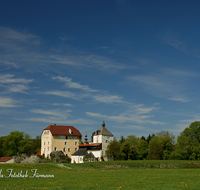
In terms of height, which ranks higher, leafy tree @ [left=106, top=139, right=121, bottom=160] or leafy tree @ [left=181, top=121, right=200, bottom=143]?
leafy tree @ [left=181, top=121, right=200, bottom=143]

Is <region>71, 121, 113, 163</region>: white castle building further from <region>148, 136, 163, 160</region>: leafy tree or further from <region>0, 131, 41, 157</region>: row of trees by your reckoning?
<region>0, 131, 41, 157</region>: row of trees

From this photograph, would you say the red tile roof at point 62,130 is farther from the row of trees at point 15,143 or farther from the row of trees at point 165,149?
the row of trees at point 165,149

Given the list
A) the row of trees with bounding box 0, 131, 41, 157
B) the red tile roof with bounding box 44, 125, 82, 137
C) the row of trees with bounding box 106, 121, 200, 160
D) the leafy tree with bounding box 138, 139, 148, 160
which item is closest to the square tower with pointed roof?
the red tile roof with bounding box 44, 125, 82, 137

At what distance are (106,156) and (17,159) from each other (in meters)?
30.6

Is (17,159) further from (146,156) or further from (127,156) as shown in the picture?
(146,156)

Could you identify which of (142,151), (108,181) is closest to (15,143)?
(142,151)

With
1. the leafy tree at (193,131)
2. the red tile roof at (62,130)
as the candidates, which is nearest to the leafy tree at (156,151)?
the leafy tree at (193,131)

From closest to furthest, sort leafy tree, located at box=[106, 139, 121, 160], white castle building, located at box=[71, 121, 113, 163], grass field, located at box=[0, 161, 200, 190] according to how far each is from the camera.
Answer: grass field, located at box=[0, 161, 200, 190] < white castle building, located at box=[71, 121, 113, 163] < leafy tree, located at box=[106, 139, 121, 160]

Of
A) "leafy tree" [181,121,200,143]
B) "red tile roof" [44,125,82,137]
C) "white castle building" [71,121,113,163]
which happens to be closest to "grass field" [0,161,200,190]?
"leafy tree" [181,121,200,143]

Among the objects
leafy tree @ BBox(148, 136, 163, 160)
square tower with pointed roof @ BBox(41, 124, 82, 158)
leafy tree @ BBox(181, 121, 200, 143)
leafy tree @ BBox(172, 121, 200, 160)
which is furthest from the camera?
square tower with pointed roof @ BBox(41, 124, 82, 158)

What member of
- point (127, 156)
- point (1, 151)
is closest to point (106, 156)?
point (127, 156)

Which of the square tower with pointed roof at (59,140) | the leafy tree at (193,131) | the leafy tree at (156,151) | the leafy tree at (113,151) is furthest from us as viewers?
the square tower with pointed roof at (59,140)

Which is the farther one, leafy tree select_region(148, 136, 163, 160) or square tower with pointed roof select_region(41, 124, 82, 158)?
square tower with pointed roof select_region(41, 124, 82, 158)

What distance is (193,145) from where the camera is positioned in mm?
72875
